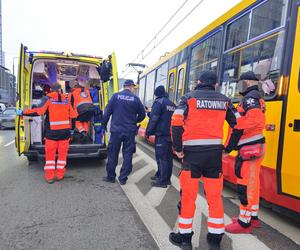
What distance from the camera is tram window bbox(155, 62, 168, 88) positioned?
9927 millimetres

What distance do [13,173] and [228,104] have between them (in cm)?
512

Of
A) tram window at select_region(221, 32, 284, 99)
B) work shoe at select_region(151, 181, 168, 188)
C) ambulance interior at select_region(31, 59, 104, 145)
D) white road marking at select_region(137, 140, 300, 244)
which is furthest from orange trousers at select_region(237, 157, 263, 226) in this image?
ambulance interior at select_region(31, 59, 104, 145)

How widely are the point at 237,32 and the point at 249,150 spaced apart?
95.2 inches

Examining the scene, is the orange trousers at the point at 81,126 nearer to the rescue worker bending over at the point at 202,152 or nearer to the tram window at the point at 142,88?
the rescue worker bending over at the point at 202,152

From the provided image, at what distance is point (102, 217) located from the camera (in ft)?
13.5

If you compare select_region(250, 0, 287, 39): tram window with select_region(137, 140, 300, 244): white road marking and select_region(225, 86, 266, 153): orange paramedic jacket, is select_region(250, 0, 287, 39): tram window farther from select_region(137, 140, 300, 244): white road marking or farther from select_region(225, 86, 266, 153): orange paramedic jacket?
select_region(137, 140, 300, 244): white road marking

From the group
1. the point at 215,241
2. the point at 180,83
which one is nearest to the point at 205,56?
the point at 180,83

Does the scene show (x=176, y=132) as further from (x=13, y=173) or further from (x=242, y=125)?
(x=13, y=173)

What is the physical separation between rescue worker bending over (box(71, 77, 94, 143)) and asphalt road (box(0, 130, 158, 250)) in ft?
4.79

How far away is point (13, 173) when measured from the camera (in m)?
6.61

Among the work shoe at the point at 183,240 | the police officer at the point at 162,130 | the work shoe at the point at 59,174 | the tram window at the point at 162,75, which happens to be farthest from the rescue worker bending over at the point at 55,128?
the tram window at the point at 162,75

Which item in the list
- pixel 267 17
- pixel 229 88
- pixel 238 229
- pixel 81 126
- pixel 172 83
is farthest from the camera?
pixel 172 83

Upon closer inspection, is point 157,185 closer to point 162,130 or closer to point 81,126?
point 162,130

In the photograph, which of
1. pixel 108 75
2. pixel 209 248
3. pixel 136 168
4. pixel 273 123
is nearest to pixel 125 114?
pixel 108 75
